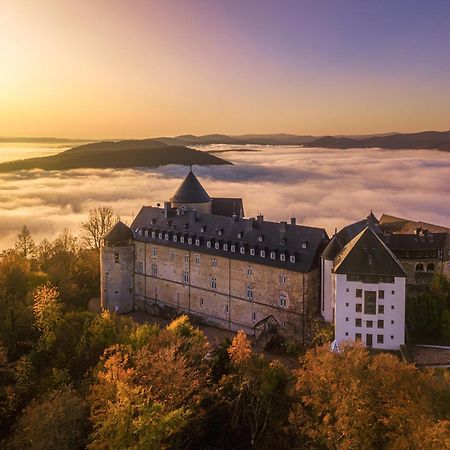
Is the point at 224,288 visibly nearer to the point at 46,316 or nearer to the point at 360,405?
the point at 46,316

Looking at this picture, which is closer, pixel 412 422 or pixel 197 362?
pixel 412 422

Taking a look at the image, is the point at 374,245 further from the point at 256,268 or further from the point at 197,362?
the point at 197,362

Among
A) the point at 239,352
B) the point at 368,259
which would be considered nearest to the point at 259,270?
the point at 368,259

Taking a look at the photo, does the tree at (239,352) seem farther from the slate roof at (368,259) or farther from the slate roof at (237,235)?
the slate roof at (237,235)

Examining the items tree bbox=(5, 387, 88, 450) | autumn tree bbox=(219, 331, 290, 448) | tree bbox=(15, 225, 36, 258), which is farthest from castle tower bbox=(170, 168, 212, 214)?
tree bbox=(5, 387, 88, 450)

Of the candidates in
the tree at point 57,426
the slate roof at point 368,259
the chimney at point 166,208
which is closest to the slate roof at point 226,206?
the chimney at point 166,208

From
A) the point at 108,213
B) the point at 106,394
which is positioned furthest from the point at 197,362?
the point at 108,213

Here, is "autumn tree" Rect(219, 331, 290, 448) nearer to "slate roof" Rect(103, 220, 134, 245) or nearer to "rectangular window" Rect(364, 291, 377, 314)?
"rectangular window" Rect(364, 291, 377, 314)
